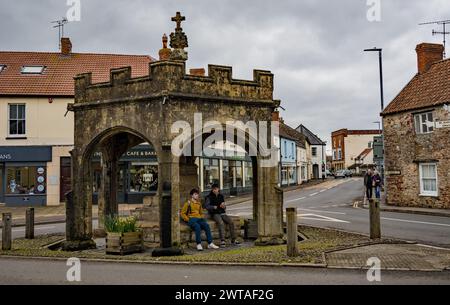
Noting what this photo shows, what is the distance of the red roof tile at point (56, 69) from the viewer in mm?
30766

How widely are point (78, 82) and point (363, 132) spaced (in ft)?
274

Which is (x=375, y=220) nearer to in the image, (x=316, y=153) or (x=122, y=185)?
(x=122, y=185)

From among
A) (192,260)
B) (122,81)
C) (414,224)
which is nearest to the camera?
(192,260)

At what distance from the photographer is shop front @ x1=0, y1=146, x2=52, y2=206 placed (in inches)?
1181

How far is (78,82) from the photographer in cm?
1400

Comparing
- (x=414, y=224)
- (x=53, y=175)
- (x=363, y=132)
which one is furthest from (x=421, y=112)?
(x=363, y=132)

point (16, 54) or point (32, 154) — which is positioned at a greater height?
point (16, 54)

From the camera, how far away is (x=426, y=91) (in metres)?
25.8

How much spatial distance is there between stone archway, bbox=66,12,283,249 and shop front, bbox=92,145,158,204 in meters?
17.8

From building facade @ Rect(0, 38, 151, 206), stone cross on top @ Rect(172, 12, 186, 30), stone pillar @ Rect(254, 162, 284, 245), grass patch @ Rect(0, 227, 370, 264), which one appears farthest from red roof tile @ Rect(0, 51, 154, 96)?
stone pillar @ Rect(254, 162, 284, 245)

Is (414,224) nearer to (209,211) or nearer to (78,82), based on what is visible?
(209,211)

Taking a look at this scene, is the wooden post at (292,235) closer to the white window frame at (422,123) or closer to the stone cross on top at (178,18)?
the stone cross on top at (178,18)

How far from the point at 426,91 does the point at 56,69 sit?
79.1ft

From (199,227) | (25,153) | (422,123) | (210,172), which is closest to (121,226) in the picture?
(199,227)
